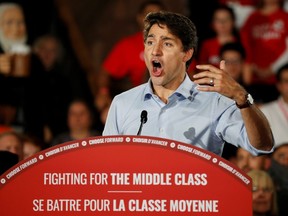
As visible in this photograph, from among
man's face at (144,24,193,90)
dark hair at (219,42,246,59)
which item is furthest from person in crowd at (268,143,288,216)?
man's face at (144,24,193,90)

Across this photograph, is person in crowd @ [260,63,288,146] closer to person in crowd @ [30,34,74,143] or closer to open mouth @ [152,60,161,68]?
person in crowd @ [30,34,74,143]

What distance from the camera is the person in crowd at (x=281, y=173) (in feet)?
15.1

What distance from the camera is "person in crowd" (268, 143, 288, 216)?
4602 mm

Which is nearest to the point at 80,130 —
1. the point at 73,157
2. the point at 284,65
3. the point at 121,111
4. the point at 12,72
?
the point at 12,72

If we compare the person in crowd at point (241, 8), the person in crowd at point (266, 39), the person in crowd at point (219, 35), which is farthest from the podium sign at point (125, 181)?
the person in crowd at point (241, 8)

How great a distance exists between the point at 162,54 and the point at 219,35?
10.6 feet

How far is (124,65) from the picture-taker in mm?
5883

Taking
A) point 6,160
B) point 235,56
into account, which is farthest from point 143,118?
point 235,56

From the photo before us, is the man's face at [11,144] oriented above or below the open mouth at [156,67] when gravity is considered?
above

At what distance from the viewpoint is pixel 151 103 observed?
3.05 metres

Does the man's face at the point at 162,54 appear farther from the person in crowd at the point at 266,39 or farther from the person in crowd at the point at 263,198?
the person in crowd at the point at 266,39

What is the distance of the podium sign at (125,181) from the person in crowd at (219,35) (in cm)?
337

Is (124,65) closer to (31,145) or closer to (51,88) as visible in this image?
(51,88)

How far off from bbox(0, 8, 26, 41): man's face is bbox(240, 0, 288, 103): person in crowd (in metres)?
1.56
